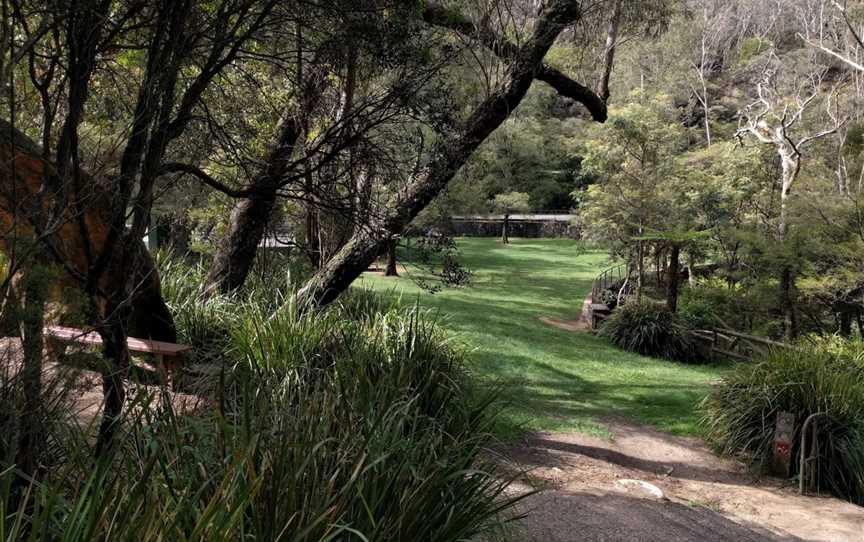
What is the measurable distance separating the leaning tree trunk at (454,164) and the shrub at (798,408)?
4.64 metres

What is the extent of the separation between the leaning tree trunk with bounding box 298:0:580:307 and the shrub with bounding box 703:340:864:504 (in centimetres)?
464

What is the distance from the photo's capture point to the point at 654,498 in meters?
6.75

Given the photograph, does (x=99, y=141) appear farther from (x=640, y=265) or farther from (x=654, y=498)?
(x=640, y=265)

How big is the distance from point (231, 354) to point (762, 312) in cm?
1423

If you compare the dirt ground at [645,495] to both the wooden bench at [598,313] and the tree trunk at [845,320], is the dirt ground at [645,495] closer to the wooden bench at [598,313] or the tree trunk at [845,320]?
the tree trunk at [845,320]

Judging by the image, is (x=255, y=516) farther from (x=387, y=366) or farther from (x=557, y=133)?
(x=557, y=133)

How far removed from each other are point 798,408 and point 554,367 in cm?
557

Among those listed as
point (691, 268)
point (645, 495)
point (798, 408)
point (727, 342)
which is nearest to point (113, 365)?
point (645, 495)

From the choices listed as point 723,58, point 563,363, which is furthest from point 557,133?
point 563,363

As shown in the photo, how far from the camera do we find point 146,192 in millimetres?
3789

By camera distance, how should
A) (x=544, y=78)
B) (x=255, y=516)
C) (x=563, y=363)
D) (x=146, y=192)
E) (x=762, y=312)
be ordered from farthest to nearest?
(x=762, y=312) → (x=563, y=363) → (x=544, y=78) → (x=146, y=192) → (x=255, y=516)

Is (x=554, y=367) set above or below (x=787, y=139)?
below

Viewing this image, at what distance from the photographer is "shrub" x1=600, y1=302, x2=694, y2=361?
55.8 ft

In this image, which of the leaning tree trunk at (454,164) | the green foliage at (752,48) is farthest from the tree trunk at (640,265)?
the green foliage at (752,48)
